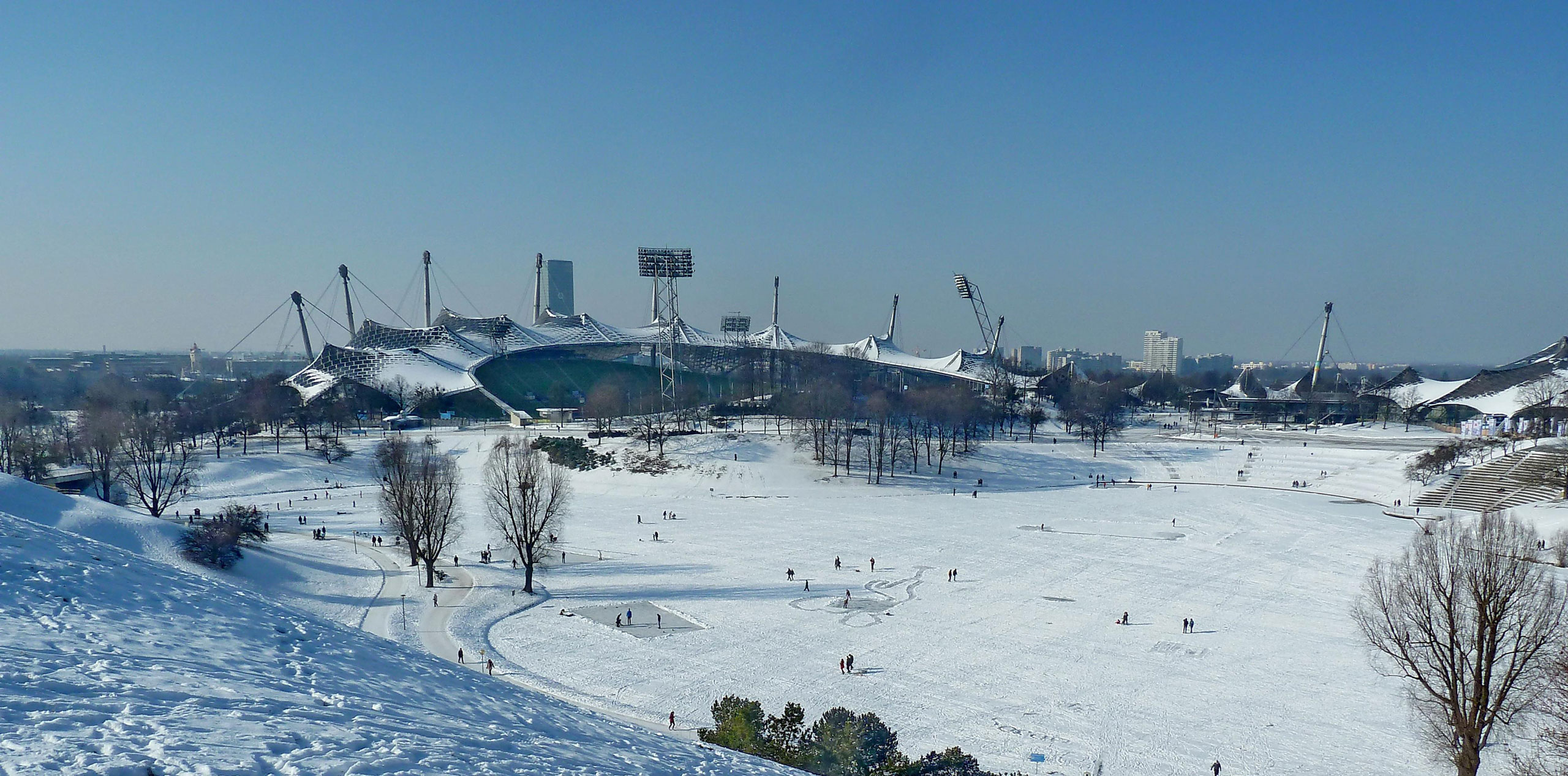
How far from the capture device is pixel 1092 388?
80.0 m

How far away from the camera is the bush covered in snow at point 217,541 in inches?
853

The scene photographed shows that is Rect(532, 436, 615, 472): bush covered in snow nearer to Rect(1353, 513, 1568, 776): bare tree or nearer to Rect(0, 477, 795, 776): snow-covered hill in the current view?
Rect(0, 477, 795, 776): snow-covered hill

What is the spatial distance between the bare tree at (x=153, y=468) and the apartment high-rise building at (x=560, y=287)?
130589 millimetres

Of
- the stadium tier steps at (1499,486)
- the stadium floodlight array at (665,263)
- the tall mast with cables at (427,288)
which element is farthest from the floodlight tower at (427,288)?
the stadium tier steps at (1499,486)

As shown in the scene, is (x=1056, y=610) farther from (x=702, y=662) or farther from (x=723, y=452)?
(x=723, y=452)

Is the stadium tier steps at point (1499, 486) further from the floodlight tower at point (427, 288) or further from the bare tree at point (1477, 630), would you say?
the floodlight tower at point (427, 288)

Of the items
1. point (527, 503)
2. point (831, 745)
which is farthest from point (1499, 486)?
point (527, 503)

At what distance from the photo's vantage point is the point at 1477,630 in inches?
504

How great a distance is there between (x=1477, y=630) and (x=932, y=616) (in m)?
10.9

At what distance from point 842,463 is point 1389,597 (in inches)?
1421

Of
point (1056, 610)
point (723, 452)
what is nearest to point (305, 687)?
point (1056, 610)

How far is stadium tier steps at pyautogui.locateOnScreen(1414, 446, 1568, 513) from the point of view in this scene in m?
34.9

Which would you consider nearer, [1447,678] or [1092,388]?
[1447,678]

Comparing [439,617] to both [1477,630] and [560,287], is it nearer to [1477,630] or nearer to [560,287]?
[1477,630]
